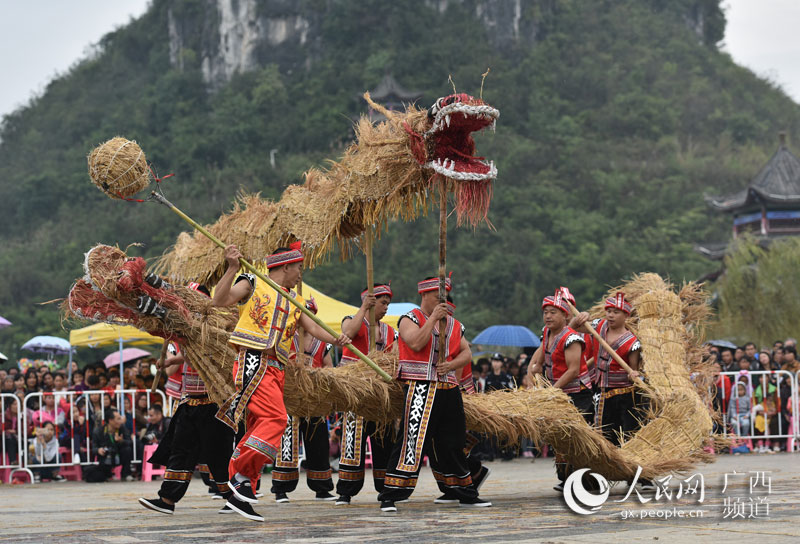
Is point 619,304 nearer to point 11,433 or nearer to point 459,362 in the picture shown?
Answer: point 459,362

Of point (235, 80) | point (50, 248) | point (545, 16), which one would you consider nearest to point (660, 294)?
point (50, 248)

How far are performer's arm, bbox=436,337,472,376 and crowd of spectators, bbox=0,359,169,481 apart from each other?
18.7ft

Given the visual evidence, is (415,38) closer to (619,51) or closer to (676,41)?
(619,51)

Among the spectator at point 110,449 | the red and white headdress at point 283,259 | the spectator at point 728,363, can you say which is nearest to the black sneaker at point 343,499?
the red and white headdress at point 283,259

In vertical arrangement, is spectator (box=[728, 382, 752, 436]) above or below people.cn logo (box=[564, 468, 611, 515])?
above

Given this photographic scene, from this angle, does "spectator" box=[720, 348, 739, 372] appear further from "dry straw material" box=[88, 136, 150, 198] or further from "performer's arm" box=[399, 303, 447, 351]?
"dry straw material" box=[88, 136, 150, 198]

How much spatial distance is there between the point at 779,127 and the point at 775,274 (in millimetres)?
52464

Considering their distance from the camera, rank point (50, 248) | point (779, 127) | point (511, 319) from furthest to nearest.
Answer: point (779, 127)
point (50, 248)
point (511, 319)

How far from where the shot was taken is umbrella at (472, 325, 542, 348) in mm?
19094

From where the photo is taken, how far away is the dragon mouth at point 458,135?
24.4 feet

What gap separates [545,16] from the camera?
9044 centimetres

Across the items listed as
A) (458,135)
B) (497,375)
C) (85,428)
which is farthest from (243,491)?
(497,375)

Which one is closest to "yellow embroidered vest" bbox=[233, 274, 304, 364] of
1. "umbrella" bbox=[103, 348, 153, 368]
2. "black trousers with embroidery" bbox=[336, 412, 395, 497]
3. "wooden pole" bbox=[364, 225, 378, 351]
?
"wooden pole" bbox=[364, 225, 378, 351]

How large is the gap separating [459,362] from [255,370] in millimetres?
1389
